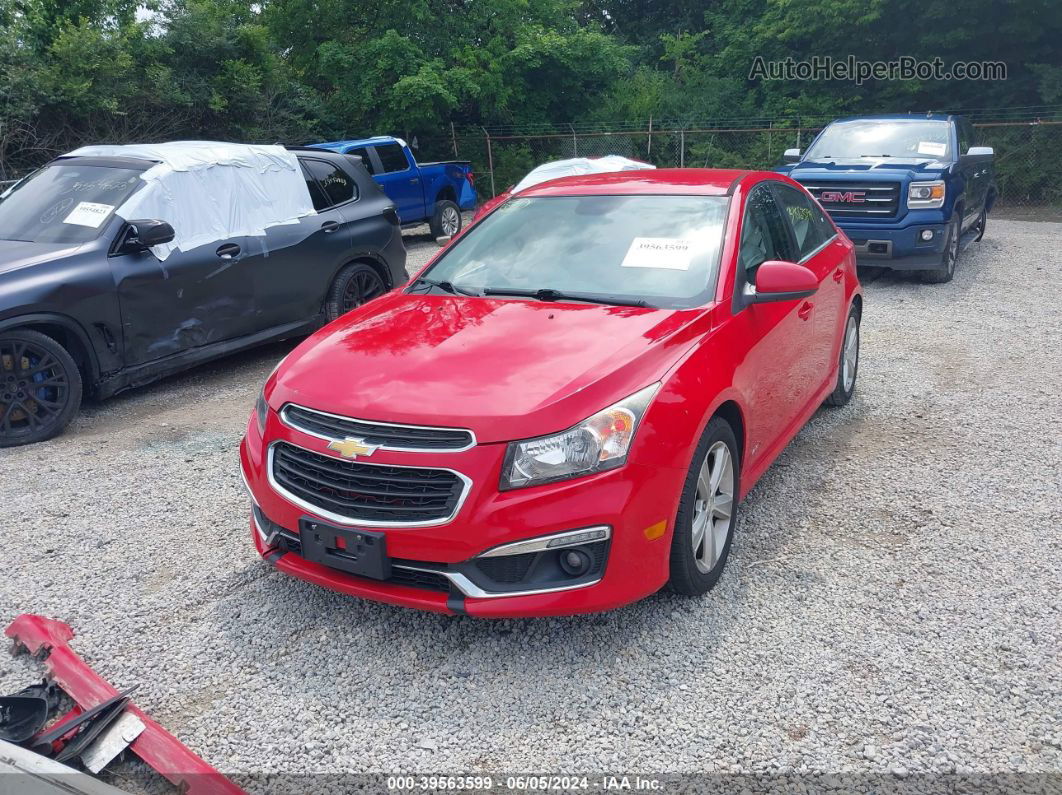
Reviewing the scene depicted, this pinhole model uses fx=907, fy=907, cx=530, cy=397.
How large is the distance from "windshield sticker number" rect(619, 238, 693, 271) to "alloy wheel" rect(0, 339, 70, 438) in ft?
12.6

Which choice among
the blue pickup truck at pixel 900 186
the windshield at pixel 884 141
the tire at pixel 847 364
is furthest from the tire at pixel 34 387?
the windshield at pixel 884 141

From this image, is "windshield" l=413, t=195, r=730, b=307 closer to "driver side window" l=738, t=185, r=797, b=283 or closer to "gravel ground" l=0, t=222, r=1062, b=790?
"driver side window" l=738, t=185, r=797, b=283

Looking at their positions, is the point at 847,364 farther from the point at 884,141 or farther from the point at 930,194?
the point at 884,141

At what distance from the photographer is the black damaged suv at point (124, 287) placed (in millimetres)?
5730

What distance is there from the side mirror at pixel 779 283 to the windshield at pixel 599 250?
0.71 ft

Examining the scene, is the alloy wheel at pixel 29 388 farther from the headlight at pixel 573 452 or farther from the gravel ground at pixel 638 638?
the headlight at pixel 573 452

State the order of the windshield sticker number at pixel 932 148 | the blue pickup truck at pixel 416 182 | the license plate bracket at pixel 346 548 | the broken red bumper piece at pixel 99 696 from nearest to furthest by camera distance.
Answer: the broken red bumper piece at pixel 99 696 → the license plate bracket at pixel 346 548 → the windshield sticker number at pixel 932 148 → the blue pickup truck at pixel 416 182

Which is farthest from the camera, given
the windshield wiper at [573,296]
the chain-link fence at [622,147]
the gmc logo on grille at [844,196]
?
the chain-link fence at [622,147]

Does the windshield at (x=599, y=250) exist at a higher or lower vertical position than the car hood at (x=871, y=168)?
higher

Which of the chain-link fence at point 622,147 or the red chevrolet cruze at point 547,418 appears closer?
the red chevrolet cruze at point 547,418

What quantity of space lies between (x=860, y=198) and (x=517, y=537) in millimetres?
8533

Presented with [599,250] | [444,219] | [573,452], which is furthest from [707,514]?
[444,219]

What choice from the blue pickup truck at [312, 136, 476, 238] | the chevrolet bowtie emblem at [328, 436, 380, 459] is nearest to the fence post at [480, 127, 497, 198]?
the blue pickup truck at [312, 136, 476, 238]

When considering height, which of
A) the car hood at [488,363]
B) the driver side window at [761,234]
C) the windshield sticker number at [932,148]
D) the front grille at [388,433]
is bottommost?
the windshield sticker number at [932,148]
